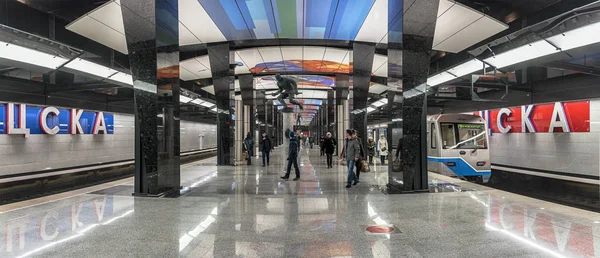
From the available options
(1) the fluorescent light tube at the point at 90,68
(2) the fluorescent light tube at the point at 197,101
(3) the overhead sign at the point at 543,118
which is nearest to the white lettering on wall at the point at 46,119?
(1) the fluorescent light tube at the point at 90,68

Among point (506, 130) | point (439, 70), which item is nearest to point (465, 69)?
point (439, 70)

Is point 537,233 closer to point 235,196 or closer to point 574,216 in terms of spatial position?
point 574,216

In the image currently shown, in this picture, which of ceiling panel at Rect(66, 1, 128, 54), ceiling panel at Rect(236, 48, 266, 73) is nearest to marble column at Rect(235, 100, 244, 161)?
ceiling panel at Rect(236, 48, 266, 73)

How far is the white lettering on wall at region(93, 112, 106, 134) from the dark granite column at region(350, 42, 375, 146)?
1254cm

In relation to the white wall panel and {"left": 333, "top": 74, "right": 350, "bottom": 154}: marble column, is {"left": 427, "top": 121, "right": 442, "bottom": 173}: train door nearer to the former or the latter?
{"left": 333, "top": 74, "right": 350, "bottom": 154}: marble column

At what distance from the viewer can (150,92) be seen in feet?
22.3

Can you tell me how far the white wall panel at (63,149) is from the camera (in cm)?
A: 1053

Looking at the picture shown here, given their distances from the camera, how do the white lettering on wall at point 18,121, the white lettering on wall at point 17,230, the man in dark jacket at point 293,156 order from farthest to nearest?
1. the white lettering on wall at point 18,121
2. the man in dark jacket at point 293,156
3. the white lettering on wall at point 17,230

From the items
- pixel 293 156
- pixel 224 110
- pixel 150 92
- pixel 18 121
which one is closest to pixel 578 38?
pixel 293 156

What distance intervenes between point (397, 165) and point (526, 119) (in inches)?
390

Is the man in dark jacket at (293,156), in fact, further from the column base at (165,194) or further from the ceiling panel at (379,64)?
the ceiling panel at (379,64)

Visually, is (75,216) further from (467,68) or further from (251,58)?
(467,68)

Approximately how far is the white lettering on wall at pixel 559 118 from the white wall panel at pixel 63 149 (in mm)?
20024

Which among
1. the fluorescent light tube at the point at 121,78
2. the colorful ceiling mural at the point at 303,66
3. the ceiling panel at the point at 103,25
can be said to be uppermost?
the colorful ceiling mural at the point at 303,66
